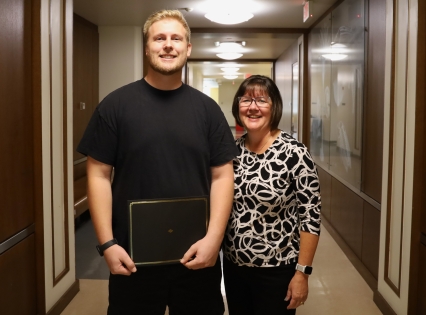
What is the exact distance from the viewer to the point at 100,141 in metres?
1.46

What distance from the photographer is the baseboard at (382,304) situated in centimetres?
278

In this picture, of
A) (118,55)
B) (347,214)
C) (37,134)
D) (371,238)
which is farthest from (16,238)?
(118,55)

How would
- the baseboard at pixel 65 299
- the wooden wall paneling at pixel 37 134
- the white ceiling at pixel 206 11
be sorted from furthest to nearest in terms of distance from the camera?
the white ceiling at pixel 206 11 → the baseboard at pixel 65 299 → the wooden wall paneling at pixel 37 134

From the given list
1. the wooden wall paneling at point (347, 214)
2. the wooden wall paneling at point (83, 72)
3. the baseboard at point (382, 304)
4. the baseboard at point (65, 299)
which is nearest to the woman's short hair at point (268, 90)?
the baseboard at point (382, 304)

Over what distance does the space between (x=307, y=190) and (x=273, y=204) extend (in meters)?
0.13

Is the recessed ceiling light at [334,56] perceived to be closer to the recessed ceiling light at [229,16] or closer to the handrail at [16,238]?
the recessed ceiling light at [229,16]

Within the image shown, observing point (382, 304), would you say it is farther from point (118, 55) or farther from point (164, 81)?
point (118, 55)

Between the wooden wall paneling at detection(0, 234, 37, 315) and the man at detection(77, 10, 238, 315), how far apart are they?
942 mm

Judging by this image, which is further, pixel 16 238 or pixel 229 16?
pixel 229 16

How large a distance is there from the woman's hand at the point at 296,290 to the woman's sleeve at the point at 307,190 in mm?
165

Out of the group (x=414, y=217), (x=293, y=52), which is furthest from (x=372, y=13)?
(x=293, y=52)

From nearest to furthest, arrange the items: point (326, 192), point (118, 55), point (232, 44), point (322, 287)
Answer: point (322, 287), point (326, 192), point (118, 55), point (232, 44)

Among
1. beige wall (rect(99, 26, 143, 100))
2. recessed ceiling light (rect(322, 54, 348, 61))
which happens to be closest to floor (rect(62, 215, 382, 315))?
recessed ceiling light (rect(322, 54, 348, 61))

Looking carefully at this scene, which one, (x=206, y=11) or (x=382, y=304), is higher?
(x=206, y=11)
